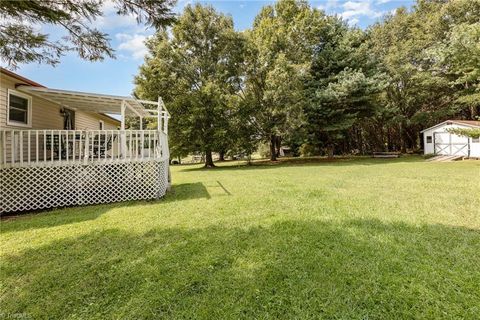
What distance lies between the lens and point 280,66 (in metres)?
17.9

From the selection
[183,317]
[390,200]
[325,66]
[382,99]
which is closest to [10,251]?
[183,317]

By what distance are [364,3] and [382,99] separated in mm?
16450

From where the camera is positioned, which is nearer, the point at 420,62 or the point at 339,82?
the point at 339,82

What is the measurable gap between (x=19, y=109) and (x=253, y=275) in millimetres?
8433

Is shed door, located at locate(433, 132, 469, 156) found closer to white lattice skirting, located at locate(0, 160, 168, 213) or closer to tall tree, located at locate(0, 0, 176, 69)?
white lattice skirting, located at locate(0, 160, 168, 213)

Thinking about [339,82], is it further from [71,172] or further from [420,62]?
[71,172]

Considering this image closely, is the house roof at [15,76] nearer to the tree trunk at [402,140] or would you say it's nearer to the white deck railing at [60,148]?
the white deck railing at [60,148]

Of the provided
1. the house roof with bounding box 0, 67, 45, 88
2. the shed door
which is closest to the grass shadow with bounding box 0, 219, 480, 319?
the house roof with bounding box 0, 67, 45, 88

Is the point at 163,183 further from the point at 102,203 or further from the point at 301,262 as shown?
the point at 301,262

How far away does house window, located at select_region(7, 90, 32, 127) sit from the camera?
6.84 meters

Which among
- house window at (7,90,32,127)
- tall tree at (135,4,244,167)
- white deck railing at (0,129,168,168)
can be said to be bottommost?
white deck railing at (0,129,168,168)

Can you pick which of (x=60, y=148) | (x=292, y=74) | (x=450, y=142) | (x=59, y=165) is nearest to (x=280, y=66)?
(x=292, y=74)

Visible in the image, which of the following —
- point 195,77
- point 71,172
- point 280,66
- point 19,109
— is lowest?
point 71,172

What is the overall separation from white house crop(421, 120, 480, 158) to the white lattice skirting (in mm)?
19649
